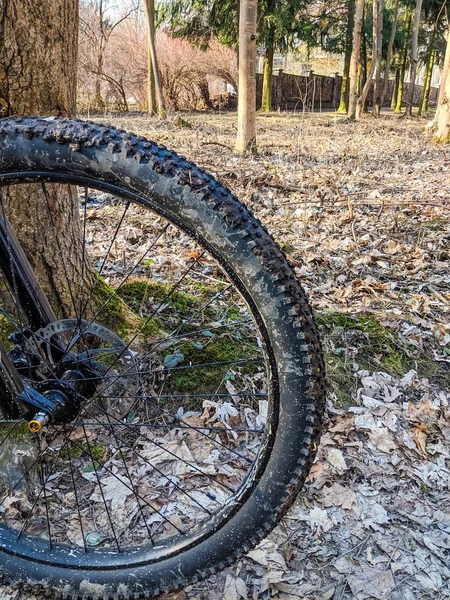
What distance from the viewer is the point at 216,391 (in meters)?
2.16

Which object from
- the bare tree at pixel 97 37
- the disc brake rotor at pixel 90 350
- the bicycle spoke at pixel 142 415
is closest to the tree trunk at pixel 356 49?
the bare tree at pixel 97 37

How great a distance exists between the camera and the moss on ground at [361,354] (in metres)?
2.28

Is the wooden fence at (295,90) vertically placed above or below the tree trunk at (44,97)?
above

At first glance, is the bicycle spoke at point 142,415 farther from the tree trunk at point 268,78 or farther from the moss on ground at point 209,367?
the tree trunk at point 268,78

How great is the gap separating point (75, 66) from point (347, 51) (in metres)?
22.1

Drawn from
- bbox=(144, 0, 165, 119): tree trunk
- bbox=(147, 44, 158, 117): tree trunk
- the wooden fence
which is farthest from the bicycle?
the wooden fence

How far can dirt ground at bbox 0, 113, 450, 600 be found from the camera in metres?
1.54

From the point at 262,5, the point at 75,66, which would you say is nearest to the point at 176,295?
the point at 75,66

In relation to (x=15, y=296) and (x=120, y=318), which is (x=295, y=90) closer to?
(x=120, y=318)

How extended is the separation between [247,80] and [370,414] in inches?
272

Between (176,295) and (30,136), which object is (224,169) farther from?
(30,136)

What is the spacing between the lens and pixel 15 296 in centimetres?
141

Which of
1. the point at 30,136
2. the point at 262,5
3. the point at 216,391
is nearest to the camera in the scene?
the point at 30,136

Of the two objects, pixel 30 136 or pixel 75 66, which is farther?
pixel 75 66
